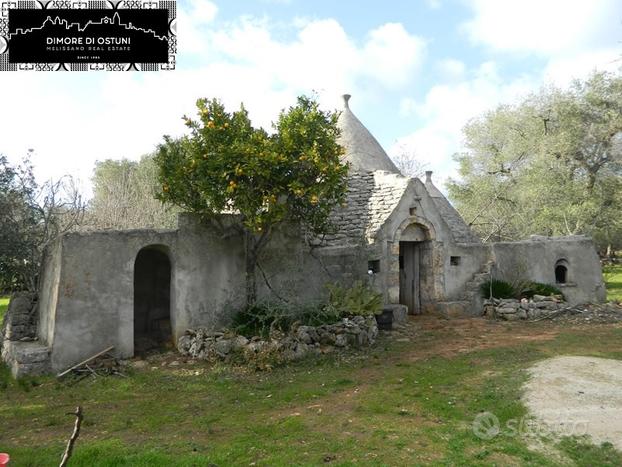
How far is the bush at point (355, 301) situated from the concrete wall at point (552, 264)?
546 centimetres

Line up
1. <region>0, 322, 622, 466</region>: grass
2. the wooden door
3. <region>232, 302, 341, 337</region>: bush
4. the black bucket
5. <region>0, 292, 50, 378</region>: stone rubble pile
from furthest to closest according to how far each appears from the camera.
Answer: the wooden door → the black bucket → <region>232, 302, 341, 337</region>: bush → <region>0, 292, 50, 378</region>: stone rubble pile → <region>0, 322, 622, 466</region>: grass

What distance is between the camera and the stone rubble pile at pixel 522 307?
13.3 metres

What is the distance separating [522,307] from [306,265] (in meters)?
6.40

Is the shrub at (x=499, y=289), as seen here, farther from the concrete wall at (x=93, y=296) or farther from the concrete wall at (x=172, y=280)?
the concrete wall at (x=93, y=296)

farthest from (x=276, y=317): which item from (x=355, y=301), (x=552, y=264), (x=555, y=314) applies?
(x=552, y=264)

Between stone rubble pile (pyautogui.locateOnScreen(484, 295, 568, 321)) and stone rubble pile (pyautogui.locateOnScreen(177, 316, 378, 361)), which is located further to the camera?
stone rubble pile (pyautogui.locateOnScreen(484, 295, 568, 321))

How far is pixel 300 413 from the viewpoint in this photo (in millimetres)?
6496

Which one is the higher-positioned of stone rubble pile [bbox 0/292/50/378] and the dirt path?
stone rubble pile [bbox 0/292/50/378]

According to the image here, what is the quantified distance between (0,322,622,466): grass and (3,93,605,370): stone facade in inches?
47.4

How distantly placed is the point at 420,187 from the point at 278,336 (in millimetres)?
6991

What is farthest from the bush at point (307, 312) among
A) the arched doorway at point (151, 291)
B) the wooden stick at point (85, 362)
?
the arched doorway at point (151, 291)

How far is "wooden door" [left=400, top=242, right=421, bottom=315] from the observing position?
566 inches
